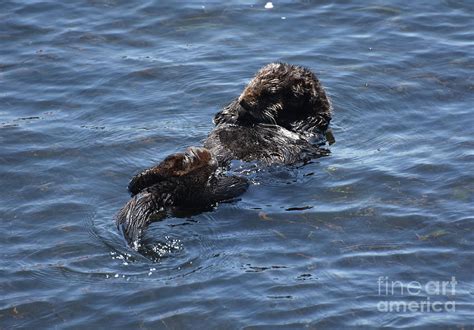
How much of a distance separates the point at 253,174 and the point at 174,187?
82 cm

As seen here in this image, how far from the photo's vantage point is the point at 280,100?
25.7 ft

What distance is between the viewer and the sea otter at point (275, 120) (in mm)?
7102

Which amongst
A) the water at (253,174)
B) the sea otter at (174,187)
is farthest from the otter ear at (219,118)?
the sea otter at (174,187)

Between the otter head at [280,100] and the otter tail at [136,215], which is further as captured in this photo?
the otter head at [280,100]

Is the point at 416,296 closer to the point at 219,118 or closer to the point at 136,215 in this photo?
the point at 136,215

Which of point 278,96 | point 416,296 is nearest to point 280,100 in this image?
point 278,96

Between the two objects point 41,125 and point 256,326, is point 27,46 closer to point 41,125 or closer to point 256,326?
point 41,125

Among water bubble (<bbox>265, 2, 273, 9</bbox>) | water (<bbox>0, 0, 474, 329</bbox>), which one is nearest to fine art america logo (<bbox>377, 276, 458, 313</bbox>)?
water (<bbox>0, 0, 474, 329</bbox>)

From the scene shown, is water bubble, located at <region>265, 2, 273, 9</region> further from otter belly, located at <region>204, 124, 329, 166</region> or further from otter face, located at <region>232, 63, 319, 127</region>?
otter belly, located at <region>204, 124, 329, 166</region>

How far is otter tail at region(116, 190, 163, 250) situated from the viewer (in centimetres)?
602

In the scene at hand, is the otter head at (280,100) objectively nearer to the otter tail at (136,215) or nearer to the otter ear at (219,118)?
the otter ear at (219,118)

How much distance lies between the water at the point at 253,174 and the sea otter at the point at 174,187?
0.11 metres

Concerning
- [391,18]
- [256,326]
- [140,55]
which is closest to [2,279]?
[256,326]

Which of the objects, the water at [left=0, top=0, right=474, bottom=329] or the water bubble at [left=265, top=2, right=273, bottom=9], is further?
the water bubble at [left=265, top=2, right=273, bottom=9]
